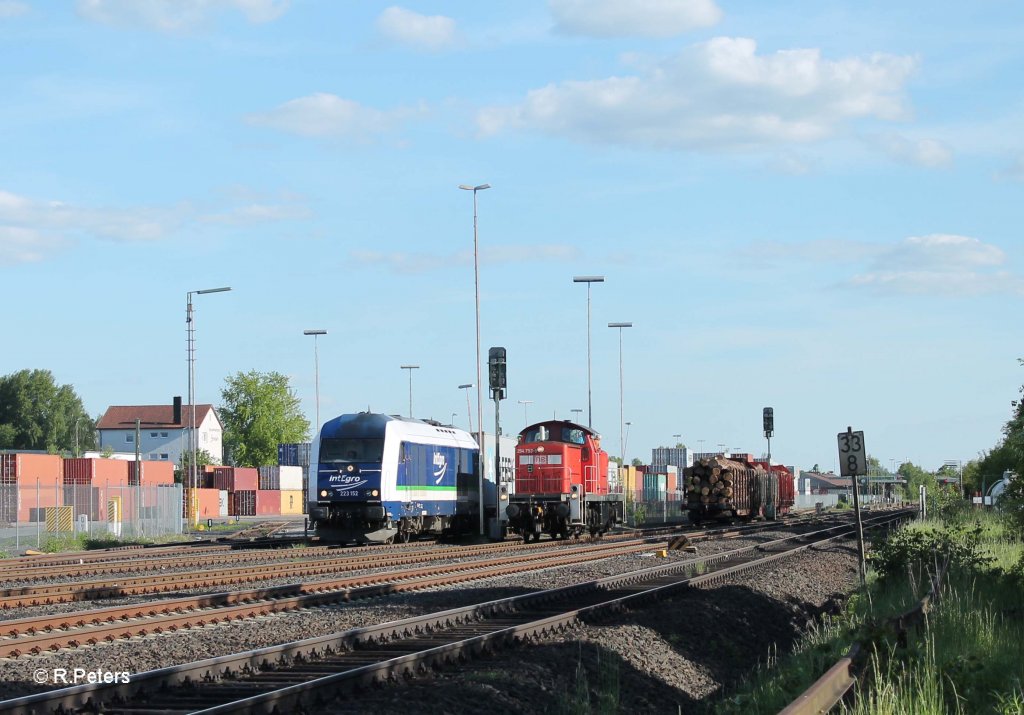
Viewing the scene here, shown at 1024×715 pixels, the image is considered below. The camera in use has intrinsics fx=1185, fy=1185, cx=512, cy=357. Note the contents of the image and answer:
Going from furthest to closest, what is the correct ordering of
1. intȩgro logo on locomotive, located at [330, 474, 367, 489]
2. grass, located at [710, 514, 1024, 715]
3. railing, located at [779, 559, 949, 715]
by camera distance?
intȩgro logo on locomotive, located at [330, 474, 367, 489] → grass, located at [710, 514, 1024, 715] → railing, located at [779, 559, 949, 715]

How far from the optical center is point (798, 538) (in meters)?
38.5

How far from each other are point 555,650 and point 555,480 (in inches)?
886

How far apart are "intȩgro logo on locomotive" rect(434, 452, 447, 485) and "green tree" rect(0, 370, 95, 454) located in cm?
12363

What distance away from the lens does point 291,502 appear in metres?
108

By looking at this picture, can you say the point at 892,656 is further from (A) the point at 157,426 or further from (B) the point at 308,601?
(A) the point at 157,426

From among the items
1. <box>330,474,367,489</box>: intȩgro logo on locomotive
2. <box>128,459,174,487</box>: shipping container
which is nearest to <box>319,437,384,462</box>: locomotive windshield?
<box>330,474,367,489</box>: intȩgro logo on locomotive

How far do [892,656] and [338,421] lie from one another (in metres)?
24.6

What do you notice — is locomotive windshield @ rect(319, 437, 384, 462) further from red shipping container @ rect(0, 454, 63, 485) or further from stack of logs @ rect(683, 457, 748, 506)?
red shipping container @ rect(0, 454, 63, 485)

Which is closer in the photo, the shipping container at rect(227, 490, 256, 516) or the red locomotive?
the red locomotive

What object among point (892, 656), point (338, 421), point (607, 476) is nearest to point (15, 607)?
point (892, 656)

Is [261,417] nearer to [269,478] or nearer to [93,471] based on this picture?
[269,478]

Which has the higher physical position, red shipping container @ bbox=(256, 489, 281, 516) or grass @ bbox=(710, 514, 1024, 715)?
grass @ bbox=(710, 514, 1024, 715)

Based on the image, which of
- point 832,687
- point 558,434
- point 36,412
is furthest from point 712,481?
point 36,412

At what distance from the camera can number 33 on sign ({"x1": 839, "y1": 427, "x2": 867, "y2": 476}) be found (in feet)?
69.1
